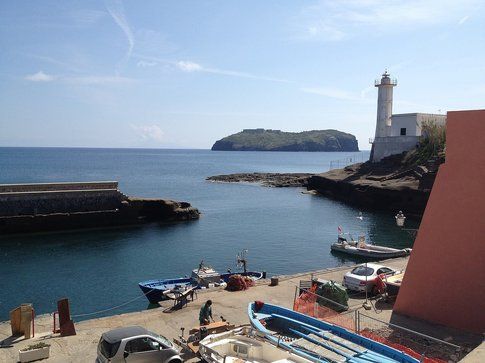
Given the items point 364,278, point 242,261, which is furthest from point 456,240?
point 242,261

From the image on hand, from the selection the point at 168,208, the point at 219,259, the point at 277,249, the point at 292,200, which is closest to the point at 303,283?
the point at 219,259

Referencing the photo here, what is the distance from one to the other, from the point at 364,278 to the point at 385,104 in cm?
5801

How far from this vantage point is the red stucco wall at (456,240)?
39.6ft

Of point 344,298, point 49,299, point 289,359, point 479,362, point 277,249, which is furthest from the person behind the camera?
point 277,249

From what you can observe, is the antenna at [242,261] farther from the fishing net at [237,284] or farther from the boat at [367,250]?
the boat at [367,250]

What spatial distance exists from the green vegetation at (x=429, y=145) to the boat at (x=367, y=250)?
28931 mm

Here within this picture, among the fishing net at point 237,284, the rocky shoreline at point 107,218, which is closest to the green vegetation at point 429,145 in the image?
the rocky shoreline at point 107,218

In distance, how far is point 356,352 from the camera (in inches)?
377

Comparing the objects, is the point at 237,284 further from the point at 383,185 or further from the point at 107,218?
the point at 383,185

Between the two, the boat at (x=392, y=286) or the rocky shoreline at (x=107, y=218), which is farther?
the rocky shoreline at (x=107, y=218)

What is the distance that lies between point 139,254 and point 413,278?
78.6 ft

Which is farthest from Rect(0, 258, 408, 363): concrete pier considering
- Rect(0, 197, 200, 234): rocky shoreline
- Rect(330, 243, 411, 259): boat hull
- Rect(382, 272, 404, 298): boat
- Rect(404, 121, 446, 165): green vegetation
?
Rect(404, 121, 446, 165): green vegetation

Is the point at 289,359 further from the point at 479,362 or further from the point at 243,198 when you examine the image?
the point at 243,198

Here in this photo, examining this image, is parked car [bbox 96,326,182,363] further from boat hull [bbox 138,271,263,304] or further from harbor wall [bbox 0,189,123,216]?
harbor wall [bbox 0,189,123,216]
